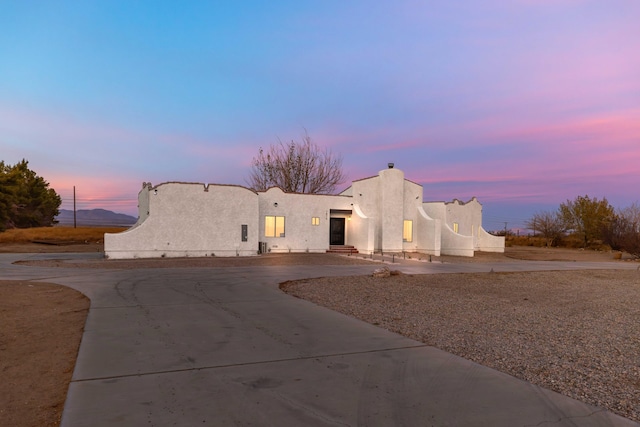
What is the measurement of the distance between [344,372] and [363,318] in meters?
3.30

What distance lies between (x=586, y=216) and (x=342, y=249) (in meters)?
37.1

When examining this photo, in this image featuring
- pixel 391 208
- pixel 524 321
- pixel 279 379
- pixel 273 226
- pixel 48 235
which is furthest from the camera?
pixel 48 235

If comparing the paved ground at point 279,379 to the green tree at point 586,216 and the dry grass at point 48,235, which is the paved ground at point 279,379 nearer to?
the dry grass at point 48,235

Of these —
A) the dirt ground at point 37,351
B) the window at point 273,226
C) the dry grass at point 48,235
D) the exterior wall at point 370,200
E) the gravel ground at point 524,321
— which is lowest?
the gravel ground at point 524,321

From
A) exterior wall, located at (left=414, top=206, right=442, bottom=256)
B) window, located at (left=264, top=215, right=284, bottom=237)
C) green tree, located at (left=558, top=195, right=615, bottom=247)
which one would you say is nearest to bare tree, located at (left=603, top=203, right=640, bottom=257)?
green tree, located at (left=558, top=195, right=615, bottom=247)

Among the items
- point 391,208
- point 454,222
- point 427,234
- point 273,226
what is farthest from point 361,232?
point 454,222

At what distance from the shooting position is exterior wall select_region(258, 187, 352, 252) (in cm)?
2622

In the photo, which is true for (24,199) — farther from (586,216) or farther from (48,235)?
(586,216)

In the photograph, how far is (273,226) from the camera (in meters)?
26.4

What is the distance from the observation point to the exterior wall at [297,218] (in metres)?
26.2

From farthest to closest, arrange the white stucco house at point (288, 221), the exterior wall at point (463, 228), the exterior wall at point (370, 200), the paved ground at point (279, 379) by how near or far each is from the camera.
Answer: the exterior wall at point (463, 228)
the exterior wall at point (370, 200)
the white stucco house at point (288, 221)
the paved ground at point (279, 379)

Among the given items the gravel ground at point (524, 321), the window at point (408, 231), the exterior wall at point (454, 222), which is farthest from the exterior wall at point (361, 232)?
the gravel ground at point (524, 321)

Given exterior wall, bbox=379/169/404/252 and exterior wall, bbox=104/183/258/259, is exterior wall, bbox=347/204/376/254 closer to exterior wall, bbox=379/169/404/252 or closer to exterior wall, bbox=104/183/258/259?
exterior wall, bbox=379/169/404/252

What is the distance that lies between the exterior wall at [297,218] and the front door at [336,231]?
159 cm
